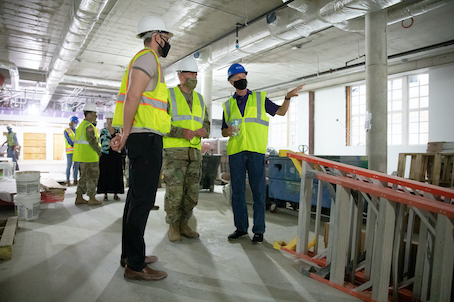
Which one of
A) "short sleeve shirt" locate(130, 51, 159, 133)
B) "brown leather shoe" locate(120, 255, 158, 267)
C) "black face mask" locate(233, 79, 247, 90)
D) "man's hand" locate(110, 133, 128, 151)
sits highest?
"black face mask" locate(233, 79, 247, 90)

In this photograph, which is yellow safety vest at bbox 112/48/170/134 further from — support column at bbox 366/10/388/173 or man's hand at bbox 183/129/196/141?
support column at bbox 366/10/388/173

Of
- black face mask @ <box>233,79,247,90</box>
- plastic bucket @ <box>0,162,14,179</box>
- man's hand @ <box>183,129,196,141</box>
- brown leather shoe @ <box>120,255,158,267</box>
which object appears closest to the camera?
brown leather shoe @ <box>120,255,158,267</box>

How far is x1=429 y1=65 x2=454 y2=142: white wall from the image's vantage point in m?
9.27

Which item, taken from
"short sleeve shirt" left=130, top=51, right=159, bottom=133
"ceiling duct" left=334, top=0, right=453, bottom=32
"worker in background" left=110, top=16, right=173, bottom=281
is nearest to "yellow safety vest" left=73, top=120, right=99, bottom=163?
"worker in background" left=110, top=16, right=173, bottom=281

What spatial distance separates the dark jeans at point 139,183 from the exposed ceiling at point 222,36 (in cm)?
442

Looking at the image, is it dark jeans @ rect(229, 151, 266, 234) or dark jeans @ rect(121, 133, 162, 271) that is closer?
dark jeans @ rect(121, 133, 162, 271)

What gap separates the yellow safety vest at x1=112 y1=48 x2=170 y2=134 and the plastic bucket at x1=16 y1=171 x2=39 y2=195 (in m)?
2.57

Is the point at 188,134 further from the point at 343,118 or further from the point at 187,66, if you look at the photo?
the point at 343,118

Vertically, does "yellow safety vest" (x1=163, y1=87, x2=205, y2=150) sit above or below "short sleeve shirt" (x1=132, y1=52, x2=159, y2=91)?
below

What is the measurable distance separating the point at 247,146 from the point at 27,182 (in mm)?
3005

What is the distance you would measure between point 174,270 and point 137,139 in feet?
3.59

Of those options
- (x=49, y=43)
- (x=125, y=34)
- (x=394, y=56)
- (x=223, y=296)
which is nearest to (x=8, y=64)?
(x=49, y=43)

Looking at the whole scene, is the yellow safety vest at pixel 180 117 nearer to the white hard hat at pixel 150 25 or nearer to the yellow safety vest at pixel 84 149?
the white hard hat at pixel 150 25

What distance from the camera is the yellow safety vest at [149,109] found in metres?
1.89
